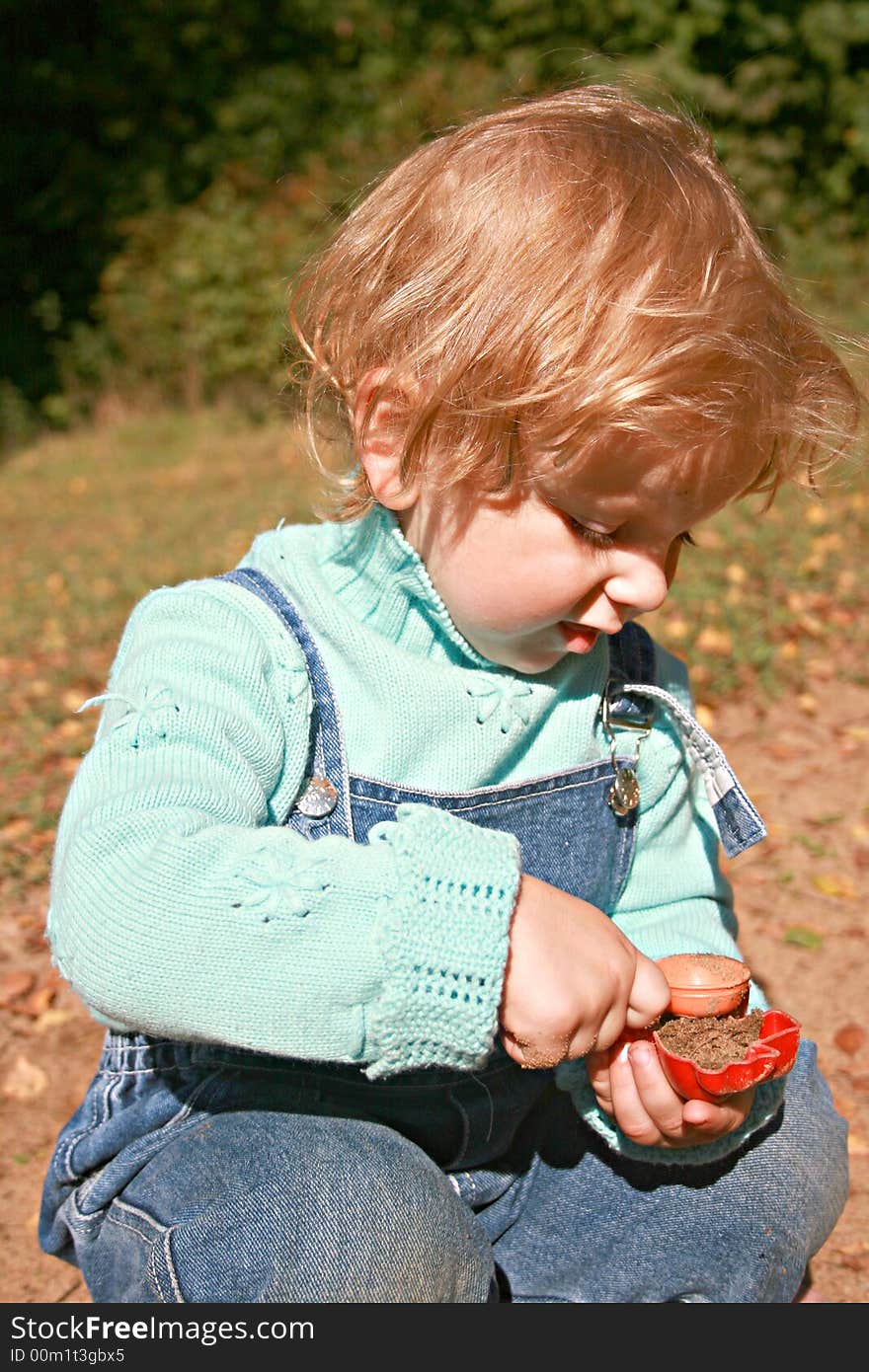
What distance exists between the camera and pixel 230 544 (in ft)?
19.6

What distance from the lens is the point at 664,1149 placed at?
181 centimetres

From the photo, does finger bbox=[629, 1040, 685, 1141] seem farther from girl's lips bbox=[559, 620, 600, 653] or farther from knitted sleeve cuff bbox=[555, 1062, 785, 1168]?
girl's lips bbox=[559, 620, 600, 653]

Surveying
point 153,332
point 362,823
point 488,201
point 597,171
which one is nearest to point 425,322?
point 488,201

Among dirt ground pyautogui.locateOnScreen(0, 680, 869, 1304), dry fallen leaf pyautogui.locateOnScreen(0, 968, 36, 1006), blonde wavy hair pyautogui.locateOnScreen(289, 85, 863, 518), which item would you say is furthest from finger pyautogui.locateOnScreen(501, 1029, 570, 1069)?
dry fallen leaf pyautogui.locateOnScreen(0, 968, 36, 1006)

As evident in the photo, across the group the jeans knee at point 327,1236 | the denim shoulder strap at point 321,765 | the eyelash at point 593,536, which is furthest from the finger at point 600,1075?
the eyelash at point 593,536

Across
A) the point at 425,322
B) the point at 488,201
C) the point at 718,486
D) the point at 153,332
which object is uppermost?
the point at 488,201

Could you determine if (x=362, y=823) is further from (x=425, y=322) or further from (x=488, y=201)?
(x=488, y=201)

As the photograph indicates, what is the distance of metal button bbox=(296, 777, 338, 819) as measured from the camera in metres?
1.68

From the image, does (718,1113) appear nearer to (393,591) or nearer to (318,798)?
(318,798)

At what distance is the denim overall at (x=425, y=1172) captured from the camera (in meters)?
1.51

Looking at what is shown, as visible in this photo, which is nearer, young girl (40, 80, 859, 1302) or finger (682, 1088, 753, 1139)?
young girl (40, 80, 859, 1302)

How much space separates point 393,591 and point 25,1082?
132cm

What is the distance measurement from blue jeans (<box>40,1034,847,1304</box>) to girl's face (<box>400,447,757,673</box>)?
654 millimetres
